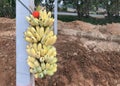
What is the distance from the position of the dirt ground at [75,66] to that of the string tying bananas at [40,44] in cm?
188

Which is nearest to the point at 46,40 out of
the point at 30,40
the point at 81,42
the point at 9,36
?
the point at 30,40

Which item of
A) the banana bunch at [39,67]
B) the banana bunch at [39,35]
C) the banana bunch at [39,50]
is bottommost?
→ the banana bunch at [39,67]

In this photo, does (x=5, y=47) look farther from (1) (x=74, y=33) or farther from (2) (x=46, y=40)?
(2) (x=46, y=40)

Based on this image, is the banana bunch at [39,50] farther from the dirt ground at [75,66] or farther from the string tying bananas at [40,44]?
the dirt ground at [75,66]

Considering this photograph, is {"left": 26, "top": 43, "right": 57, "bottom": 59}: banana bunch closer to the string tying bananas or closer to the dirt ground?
the string tying bananas

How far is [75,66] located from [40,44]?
7.66 feet

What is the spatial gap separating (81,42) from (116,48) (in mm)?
563

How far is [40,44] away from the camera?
3.46 meters

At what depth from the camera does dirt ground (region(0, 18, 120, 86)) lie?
5.47 meters

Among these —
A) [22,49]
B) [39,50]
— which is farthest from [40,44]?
[22,49]

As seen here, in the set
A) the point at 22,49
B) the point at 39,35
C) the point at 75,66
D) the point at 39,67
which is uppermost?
the point at 39,35

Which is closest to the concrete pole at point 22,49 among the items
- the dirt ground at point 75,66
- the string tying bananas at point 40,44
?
the string tying bananas at point 40,44

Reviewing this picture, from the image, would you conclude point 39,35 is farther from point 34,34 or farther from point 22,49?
point 22,49

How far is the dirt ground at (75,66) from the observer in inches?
215
